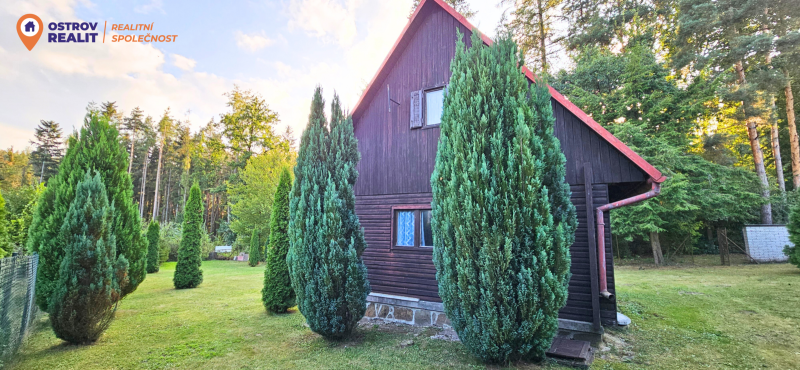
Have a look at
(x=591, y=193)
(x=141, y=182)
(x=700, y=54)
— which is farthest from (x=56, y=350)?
(x=141, y=182)

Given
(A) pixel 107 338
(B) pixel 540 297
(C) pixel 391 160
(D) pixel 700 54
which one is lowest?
(A) pixel 107 338

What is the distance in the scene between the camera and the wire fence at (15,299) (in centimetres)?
383

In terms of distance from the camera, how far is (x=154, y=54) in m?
10.6

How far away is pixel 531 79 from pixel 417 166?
2.60m

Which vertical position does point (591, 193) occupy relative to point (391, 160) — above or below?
below

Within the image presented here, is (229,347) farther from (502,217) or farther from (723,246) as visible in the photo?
(723,246)

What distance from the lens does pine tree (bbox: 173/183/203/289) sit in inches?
434

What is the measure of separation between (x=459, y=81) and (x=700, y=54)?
16677 mm

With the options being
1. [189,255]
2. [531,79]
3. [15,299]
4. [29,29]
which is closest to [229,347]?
[15,299]

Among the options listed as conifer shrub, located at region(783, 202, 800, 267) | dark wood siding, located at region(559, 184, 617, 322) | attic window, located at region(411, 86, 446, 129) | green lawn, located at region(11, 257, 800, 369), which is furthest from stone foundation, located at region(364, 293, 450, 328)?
conifer shrub, located at region(783, 202, 800, 267)

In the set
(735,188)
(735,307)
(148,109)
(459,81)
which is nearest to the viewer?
A: (459,81)

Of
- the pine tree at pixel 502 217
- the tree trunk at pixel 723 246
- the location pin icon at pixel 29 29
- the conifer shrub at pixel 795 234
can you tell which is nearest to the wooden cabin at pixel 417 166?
the pine tree at pixel 502 217

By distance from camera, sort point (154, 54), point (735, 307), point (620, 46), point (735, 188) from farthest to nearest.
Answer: point (620, 46)
point (735, 188)
point (154, 54)
point (735, 307)

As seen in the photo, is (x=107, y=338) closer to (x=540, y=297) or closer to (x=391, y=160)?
(x=391, y=160)
